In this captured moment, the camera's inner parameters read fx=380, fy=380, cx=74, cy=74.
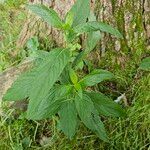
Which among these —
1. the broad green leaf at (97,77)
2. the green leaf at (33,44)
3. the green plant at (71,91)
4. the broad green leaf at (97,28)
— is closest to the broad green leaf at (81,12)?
the green plant at (71,91)

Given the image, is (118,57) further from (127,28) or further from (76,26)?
(76,26)

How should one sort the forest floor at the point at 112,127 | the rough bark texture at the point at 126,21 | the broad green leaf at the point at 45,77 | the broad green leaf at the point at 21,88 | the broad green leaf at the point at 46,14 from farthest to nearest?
the rough bark texture at the point at 126,21 → the forest floor at the point at 112,127 → the broad green leaf at the point at 21,88 → the broad green leaf at the point at 46,14 → the broad green leaf at the point at 45,77

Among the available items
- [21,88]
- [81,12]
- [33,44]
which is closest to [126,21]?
[81,12]

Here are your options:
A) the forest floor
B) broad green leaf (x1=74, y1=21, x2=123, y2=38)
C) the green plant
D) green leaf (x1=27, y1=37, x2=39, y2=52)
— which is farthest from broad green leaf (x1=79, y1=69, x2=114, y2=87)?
green leaf (x1=27, y1=37, x2=39, y2=52)

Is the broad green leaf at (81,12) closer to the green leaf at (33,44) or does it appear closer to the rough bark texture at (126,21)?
the rough bark texture at (126,21)

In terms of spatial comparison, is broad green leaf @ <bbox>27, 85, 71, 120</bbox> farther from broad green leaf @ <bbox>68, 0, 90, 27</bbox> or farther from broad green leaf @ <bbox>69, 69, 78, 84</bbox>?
broad green leaf @ <bbox>68, 0, 90, 27</bbox>

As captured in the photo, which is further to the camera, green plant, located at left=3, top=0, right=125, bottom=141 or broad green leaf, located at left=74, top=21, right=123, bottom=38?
green plant, located at left=3, top=0, right=125, bottom=141
